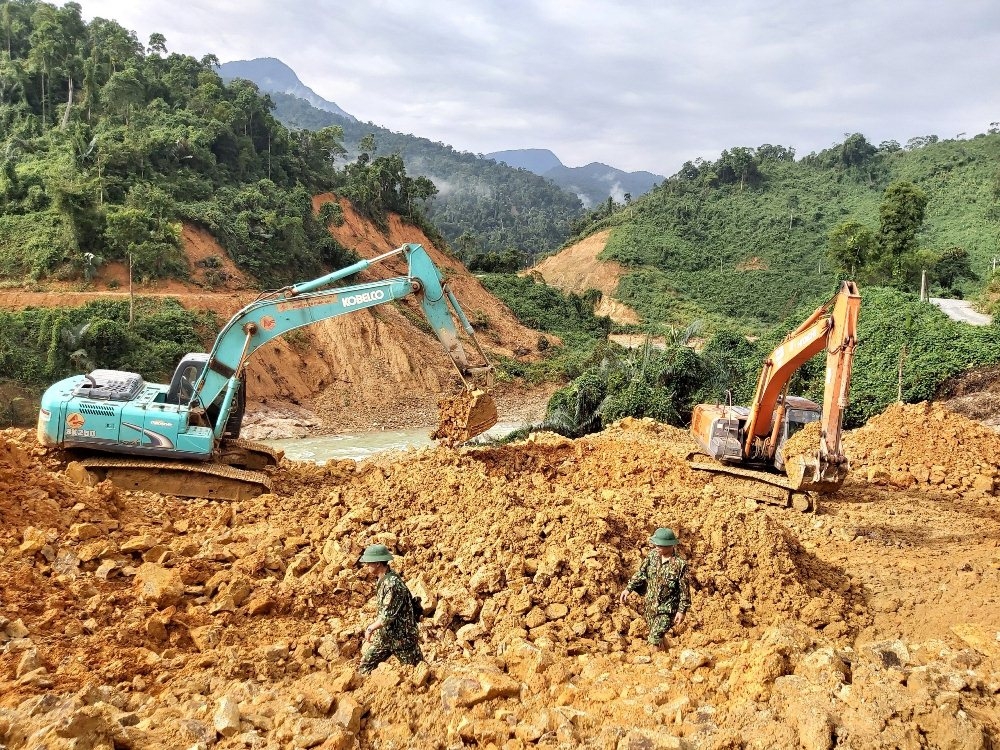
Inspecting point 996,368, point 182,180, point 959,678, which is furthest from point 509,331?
point 959,678

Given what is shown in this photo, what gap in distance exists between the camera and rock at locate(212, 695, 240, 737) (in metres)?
3.98

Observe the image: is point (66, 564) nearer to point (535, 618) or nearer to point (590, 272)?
point (535, 618)

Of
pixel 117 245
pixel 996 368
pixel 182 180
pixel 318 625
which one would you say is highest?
pixel 182 180

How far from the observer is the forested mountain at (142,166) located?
74.6 feet

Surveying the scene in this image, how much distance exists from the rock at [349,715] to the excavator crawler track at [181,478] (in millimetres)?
5782

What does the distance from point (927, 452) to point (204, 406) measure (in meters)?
13.0

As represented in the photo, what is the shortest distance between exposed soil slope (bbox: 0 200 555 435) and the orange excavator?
43.5ft

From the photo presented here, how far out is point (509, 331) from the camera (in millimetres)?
34438

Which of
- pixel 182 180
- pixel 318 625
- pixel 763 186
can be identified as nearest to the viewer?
pixel 318 625

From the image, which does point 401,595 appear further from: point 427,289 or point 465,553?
point 427,289

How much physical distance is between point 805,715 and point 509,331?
3074 cm

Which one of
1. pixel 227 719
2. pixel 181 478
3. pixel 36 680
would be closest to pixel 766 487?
pixel 181 478

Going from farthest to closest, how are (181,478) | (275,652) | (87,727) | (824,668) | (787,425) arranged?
(787,425) → (181,478) → (275,652) → (824,668) → (87,727)

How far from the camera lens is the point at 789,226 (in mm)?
60625
